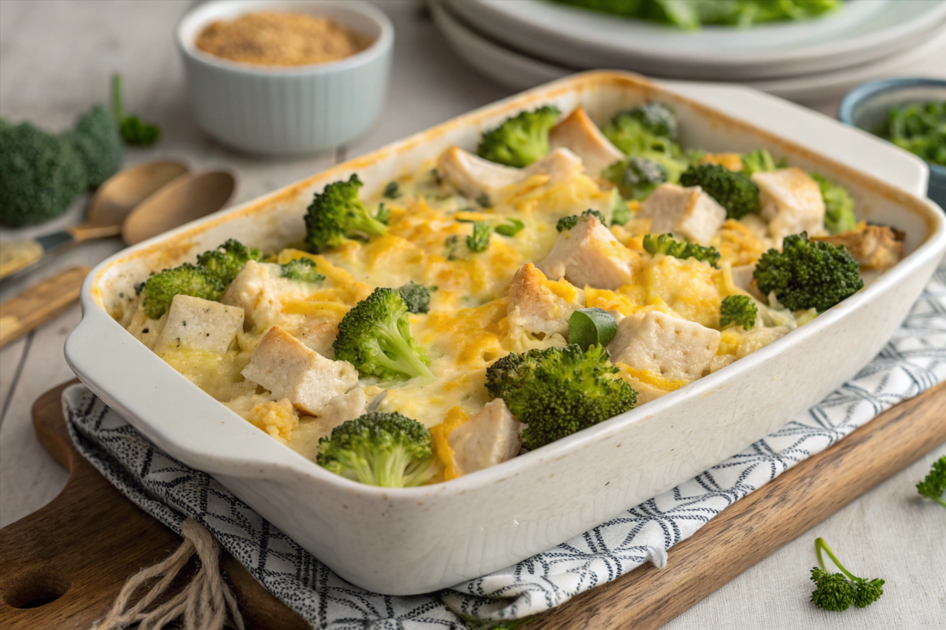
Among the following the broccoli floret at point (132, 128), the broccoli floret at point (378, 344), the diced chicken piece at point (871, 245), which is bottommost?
the broccoli floret at point (132, 128)

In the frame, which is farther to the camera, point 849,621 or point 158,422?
point 849,621

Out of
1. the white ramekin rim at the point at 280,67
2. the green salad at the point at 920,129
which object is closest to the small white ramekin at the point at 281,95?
the white ramekin rim at the point at 280,67

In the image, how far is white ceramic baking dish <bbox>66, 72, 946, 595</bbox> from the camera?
218 centimetres

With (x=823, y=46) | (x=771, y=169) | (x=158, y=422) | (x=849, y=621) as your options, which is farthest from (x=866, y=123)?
(x=158, y=422)

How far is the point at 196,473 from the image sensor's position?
2.81 m

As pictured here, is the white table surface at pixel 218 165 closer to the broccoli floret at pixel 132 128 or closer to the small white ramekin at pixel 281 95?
the broccoli floret at pixel 132 128

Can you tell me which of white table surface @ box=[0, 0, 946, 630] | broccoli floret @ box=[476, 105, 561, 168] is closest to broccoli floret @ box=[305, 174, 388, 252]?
broccoli floret @ box=[476, 105, 561, 168]

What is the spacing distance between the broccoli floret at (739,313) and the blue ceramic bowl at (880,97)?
1893 millimetres

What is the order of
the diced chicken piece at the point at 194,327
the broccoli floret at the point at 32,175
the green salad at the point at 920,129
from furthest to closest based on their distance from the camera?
the green salad at the point at 920,129 < the broccoli floret at the point at 32,175 < the diced chicken piece at the point at 194,327

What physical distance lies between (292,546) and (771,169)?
2324 mm

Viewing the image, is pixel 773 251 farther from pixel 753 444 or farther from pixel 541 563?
pixel 541 563

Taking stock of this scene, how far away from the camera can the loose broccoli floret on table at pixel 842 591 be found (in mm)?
2621

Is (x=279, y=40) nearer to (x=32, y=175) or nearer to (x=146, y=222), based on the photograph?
(x=146, y=222)

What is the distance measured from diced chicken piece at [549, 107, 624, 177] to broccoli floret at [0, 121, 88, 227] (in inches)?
86.4
